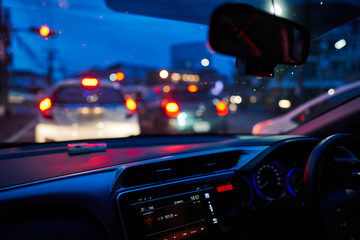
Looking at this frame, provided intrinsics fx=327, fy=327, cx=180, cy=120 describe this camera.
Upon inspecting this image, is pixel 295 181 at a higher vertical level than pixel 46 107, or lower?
lower

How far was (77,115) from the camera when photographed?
5039mm

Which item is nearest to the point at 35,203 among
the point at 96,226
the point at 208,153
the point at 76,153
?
the point at 96,226

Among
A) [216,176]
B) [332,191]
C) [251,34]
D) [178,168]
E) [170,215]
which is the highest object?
[251,34]

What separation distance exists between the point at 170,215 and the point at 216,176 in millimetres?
483

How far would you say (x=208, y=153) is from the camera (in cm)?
257

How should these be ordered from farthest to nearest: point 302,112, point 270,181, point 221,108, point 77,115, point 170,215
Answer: point 221,108
point 77,115
point 302,112
point 270,181
point 170,215

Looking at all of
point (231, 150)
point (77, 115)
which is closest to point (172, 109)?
point (77, 115)

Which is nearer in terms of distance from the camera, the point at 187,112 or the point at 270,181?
the point at 270,181

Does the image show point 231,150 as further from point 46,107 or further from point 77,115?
point 46,107

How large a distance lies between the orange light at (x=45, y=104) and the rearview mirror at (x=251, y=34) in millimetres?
4243

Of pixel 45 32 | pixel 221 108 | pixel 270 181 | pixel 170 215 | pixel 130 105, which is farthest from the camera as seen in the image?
pixel 221 108

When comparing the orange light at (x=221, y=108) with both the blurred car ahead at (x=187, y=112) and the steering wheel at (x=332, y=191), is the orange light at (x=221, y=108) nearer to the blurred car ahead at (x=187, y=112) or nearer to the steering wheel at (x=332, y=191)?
the blurred car ahead at (x=187, y=112)

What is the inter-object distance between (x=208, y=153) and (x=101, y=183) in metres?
0.89

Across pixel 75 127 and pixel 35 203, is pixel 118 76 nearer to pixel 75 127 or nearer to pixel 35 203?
pixel 75 127
